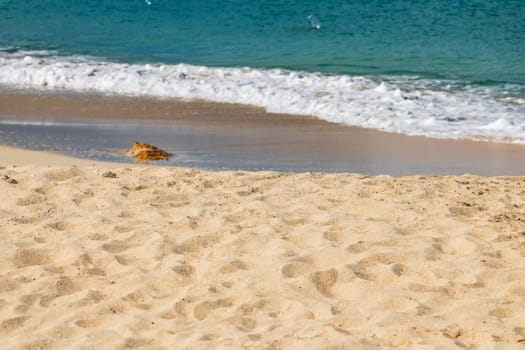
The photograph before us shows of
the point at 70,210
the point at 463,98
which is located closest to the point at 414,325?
the point at 70,210

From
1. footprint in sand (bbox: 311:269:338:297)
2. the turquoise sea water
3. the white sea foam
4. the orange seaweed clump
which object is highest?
the turquoise sea water

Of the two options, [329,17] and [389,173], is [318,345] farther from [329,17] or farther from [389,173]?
[329,17]

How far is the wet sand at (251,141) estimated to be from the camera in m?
8.57

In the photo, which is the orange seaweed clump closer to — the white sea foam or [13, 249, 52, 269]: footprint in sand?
the white sea foam

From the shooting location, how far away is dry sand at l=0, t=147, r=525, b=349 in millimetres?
4328

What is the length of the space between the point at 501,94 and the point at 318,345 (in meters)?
10.2

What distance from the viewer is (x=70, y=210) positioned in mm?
6336

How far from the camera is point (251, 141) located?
32.0 feet

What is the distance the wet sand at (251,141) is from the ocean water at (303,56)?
0.61 m

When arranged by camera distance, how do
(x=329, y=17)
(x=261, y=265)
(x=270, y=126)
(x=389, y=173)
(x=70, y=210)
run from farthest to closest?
(x=329, y=17)
(x=270, y=126)
(x=389, y=173)
(x=70, y=210)
(x=261, y=265)

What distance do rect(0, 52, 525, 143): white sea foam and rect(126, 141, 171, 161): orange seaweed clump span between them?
309cm

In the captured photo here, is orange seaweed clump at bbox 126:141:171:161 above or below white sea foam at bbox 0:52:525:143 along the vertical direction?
below

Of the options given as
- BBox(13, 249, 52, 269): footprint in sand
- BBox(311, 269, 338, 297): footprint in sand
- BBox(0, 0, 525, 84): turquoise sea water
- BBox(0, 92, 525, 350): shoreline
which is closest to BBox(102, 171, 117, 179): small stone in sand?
BBox(0, 92, 525, 350): shoreline

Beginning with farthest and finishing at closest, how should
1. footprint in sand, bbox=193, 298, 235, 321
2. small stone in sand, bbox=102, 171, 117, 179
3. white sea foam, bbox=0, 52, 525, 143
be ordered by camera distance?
white sea foam, bbox=0, 52, 525, 143
small stone in sand, bbox=102, 171, 117, 179
footprint in sand, bbox=193, 298, 235, 321
